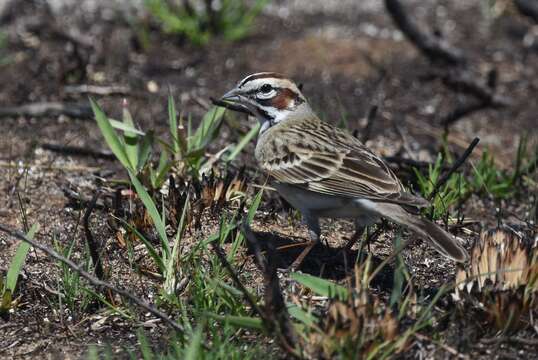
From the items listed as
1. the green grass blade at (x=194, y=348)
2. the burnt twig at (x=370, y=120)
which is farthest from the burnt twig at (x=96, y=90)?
the green grass blade at (x=194, y=348)

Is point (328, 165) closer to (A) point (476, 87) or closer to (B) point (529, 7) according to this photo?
(A) point (476, 87)

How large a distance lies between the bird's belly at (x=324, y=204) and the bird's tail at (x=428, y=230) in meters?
0.14

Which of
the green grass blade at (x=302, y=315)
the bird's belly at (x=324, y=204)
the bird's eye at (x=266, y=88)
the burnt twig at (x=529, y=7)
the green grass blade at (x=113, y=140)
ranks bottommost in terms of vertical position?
the green grass blade at (x=302, y=315)

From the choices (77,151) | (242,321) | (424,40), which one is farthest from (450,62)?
(242,321)

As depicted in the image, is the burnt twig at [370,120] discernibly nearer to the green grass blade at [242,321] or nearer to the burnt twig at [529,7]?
the green grass blade at [242,321]

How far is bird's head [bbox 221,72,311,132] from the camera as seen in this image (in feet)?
18.4

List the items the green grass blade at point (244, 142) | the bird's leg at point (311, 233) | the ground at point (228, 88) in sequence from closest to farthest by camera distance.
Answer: the ground at point (228, 88)
the bird's leg at point (311, 233)
the green grass blade at point (244, 142)

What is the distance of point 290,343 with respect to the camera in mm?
3699

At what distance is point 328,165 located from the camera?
199 inches

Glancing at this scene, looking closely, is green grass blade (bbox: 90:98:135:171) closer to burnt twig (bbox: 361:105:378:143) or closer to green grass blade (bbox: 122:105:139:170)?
green grass blade (bbox: 122:105:139:170)

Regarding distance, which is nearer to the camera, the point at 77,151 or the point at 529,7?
the point at 77,151

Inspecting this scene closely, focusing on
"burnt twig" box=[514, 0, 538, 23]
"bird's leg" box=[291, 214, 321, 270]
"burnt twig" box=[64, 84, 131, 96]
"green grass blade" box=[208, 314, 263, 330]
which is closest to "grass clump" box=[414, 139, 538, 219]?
"bird's leg" box=[291, 214, 321, 270]

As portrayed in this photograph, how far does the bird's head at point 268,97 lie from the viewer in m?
5.60

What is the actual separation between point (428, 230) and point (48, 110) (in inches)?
157
